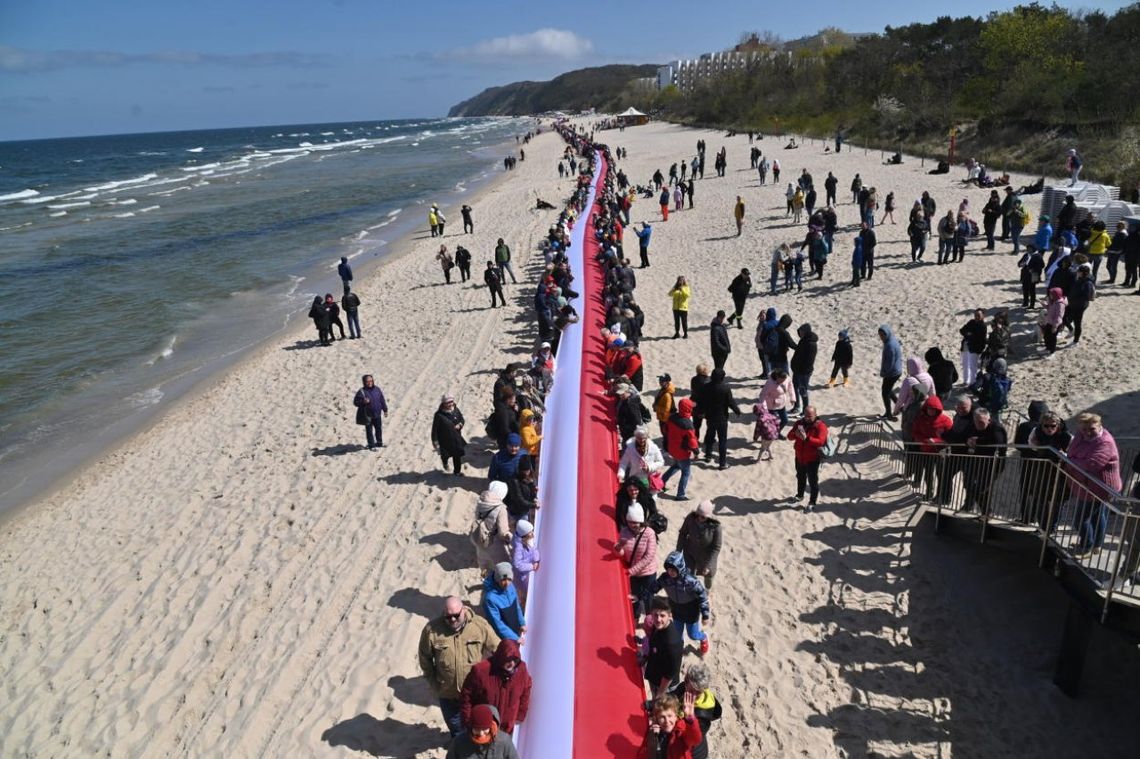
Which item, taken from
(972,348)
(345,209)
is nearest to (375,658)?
(972,348)

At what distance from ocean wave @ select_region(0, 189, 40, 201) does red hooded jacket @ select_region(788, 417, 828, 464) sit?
232ft

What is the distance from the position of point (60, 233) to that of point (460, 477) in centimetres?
3921

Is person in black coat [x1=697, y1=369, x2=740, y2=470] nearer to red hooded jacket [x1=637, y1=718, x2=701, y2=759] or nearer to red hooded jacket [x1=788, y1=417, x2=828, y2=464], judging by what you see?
red hooded jacket [x1=788, y1=417, x2=828, y2=464]

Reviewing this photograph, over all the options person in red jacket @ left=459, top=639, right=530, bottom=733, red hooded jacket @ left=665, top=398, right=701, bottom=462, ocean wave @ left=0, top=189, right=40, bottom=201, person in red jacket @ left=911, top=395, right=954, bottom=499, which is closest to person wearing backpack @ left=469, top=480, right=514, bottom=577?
person in red jacket @ left=459, top=639, right=530, bottom=733

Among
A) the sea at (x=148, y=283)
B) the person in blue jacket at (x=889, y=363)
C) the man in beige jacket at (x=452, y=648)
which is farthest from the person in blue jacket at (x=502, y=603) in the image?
the sea at (x=148, y=283)

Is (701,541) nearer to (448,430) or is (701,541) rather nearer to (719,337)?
(448,430)

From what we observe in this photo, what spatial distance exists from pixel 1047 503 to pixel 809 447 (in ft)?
7.64

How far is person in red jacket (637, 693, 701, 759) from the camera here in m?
4.16

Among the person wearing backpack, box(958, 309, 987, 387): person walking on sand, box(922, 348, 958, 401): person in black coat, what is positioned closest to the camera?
the person wearing backpack

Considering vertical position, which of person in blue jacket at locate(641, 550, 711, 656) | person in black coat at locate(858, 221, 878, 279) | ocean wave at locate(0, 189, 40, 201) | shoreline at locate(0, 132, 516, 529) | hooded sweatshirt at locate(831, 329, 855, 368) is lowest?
shoreline at locate(0, 132, 516, 529)

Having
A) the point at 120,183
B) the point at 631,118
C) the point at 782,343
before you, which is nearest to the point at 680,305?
the point at 782,343

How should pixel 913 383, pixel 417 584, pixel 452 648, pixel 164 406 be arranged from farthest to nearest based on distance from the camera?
pixel 164 406
pixel 913 383
pixel 417 584
pixel 452 648

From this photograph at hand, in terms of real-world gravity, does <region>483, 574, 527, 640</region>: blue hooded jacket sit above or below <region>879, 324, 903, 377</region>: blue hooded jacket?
below

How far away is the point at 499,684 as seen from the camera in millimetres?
4477
